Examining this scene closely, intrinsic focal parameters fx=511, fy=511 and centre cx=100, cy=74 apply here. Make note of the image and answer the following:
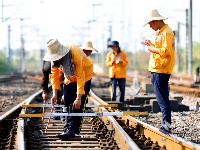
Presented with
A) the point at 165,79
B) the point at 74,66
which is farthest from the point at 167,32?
the point at 74,66

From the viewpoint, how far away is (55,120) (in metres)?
10.3

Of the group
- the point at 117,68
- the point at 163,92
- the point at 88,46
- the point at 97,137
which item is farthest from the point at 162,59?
the point at 117,68

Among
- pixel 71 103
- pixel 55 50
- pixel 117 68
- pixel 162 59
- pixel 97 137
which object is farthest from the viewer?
pixel 117 68

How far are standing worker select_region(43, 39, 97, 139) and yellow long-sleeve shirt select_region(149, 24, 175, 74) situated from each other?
3.28 feet

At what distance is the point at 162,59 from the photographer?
24.5ft

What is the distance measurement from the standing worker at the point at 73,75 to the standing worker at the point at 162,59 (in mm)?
982

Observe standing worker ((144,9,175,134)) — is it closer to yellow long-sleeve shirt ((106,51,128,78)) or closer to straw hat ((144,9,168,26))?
straw hat ((144,9,168,26))

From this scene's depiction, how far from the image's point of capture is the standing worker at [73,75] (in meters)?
7.03

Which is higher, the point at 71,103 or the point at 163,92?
the point at 163,92

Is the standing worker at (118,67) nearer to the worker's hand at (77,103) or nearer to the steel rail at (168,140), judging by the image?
the steel rail at (168,140)

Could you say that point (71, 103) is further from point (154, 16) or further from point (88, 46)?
point (154, 16)

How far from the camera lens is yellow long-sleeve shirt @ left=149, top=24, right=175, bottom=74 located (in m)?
7.32

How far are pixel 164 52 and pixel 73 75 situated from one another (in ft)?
4.40

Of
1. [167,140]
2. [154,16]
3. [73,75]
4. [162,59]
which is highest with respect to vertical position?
[154,16]
